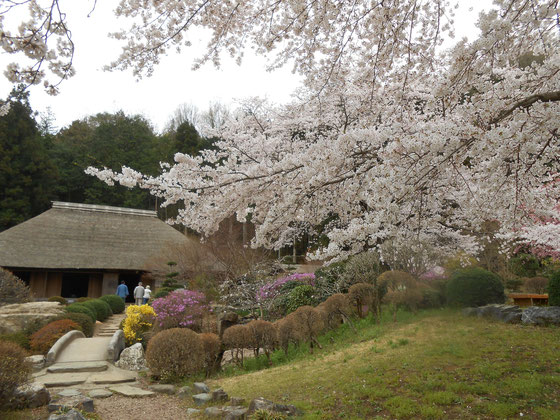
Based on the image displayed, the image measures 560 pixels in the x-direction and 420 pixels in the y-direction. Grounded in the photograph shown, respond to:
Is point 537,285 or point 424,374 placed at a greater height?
point 537,285

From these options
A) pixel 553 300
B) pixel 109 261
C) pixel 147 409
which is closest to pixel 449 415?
pixel 147 409

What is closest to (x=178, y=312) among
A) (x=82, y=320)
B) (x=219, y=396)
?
(x=82, y=320)

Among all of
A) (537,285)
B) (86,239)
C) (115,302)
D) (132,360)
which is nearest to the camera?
(132,360)

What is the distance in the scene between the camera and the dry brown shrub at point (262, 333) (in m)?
7.68

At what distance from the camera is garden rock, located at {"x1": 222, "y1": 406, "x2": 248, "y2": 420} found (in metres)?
4.51

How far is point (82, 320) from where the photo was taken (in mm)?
10625

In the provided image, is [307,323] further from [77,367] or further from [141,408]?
[77,367]

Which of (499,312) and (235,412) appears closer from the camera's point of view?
(235,412)

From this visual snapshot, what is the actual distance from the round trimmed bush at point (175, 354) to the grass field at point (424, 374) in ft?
2.10

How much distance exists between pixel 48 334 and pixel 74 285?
1380 cm

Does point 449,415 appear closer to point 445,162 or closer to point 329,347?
point 445,162

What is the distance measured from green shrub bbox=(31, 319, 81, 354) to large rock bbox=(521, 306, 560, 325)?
10.3 m

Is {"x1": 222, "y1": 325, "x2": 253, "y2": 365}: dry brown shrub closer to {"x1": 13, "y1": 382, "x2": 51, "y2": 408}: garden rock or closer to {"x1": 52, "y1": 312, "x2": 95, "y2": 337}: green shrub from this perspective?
{"x1": 13, "y1": 382, "x2": 51, "y2": 408}: garden rock

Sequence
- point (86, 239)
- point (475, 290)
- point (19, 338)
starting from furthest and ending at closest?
point (86, 239) < point (19, 338) < point (475, 290)
